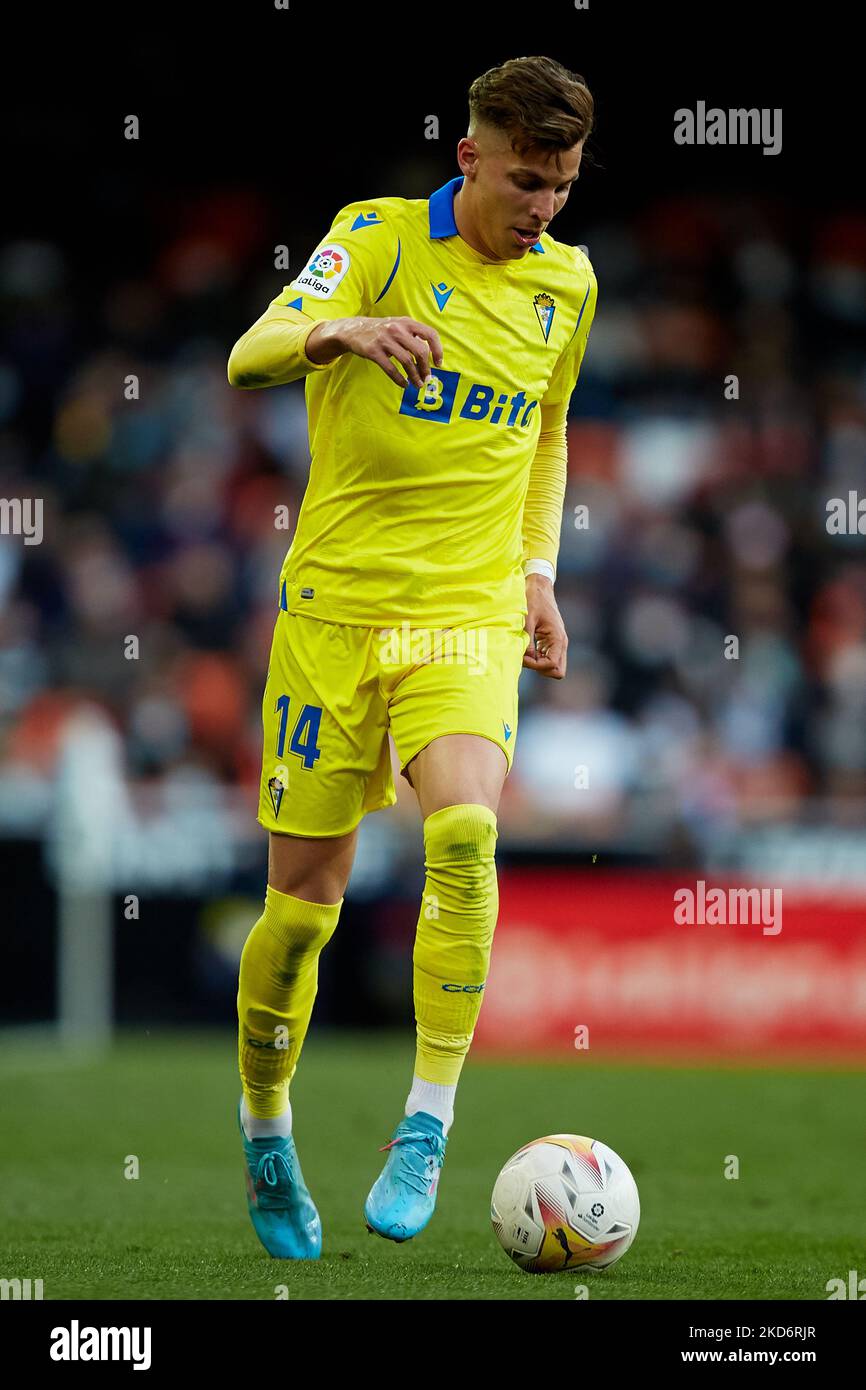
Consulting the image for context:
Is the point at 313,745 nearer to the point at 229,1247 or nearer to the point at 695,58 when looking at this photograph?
the point at 229,1247

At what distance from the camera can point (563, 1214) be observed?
15.1 feet

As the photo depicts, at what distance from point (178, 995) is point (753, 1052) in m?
3.25

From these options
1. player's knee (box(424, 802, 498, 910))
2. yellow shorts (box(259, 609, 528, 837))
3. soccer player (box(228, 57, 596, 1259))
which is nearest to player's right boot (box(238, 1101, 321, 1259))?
soccer player (box(228, 57, 596, 1259))

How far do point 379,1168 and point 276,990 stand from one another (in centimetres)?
220

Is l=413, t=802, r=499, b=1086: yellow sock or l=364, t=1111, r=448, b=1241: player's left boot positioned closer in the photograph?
l=364, t=1111, r=448, b=1241: player's left boot

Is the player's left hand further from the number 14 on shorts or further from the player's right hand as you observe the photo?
the player's right hand

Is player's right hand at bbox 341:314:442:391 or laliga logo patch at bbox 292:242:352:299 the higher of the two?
laliga logo patch at bbox 292:242:352:299

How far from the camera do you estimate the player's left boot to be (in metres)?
4.37

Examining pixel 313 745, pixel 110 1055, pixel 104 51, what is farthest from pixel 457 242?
pixel 104 51

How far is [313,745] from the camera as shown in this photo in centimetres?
481

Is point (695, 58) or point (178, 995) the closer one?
point (178, 995)
